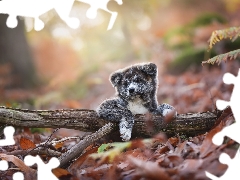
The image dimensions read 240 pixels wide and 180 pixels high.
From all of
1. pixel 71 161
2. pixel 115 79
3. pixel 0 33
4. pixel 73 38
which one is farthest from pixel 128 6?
pixel 71 161

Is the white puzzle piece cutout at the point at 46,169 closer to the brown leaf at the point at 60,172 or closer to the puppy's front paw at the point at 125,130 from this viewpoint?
→ the brown leaf at the point at 60,172

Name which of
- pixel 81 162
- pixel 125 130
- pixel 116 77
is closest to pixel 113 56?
pixel 116 77

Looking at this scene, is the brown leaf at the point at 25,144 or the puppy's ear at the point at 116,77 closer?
the brown leaf at the point at 25,144

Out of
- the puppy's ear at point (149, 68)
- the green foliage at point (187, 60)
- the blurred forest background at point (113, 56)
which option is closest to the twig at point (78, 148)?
the puppy's ear at point (149, 68)

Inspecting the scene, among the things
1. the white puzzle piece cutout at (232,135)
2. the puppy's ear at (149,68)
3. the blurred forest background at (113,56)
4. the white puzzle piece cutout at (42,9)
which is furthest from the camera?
the blurred forest background at (113,56)

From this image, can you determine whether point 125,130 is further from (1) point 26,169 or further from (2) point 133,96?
(1) point 26,169

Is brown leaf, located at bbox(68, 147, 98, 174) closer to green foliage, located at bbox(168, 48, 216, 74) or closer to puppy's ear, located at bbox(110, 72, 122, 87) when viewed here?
puppy's ear, located at bbox(110, 72, 122, 87)

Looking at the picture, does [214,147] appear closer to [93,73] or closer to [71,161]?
[71,161]

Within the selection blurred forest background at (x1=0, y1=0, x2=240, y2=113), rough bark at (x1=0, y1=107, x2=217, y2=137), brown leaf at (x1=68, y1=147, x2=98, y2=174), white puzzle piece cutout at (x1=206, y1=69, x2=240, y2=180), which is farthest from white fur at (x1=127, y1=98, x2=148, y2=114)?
white puzzle piece cutout at (x1=206, y1=69, x2=240, y2=180)
